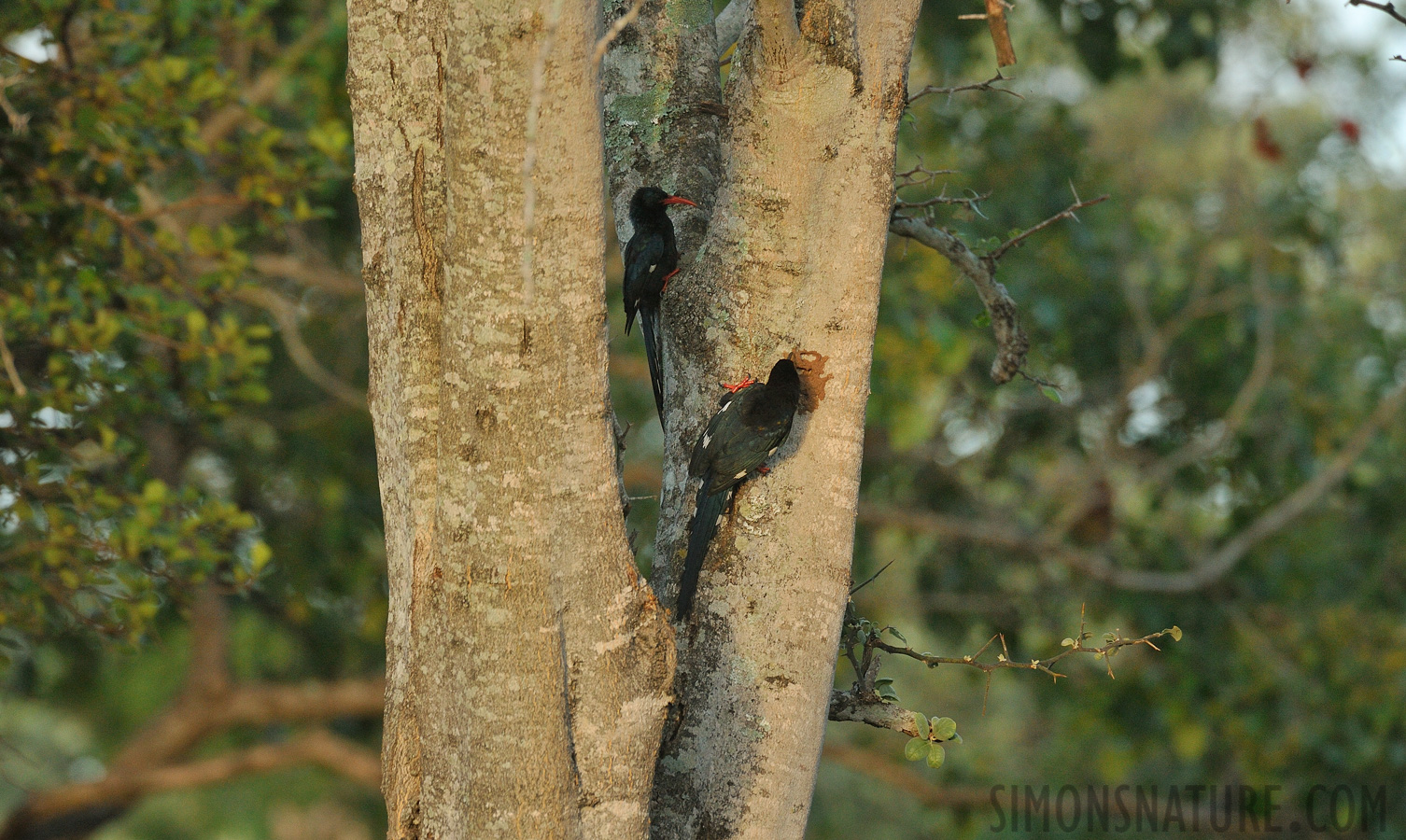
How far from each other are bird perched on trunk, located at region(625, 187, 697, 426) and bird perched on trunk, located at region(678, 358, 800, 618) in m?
0.31

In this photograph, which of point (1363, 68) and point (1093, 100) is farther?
point (1093, 100)

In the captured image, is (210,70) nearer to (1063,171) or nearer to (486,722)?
(486,722)

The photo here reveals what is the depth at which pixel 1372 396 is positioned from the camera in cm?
744

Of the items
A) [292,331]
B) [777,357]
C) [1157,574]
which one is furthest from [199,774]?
[777,357]

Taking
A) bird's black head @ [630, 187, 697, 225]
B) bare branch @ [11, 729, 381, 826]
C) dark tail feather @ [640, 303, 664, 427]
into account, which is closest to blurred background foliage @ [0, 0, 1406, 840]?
bare branch @ [11, 729, 381, 826]

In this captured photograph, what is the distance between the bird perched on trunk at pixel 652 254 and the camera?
247cm

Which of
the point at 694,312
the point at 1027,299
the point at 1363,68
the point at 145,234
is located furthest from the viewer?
the point at 1363,68

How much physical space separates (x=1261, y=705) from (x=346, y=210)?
6.43 m

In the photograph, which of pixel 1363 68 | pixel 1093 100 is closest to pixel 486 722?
pixel 1363 68

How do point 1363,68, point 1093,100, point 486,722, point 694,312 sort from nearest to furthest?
point 486,722 < point 694,312 < point 1363,68 < point 1093,100

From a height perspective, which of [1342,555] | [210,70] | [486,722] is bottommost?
[1342,555]

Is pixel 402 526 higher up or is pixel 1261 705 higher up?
pixel 402 526

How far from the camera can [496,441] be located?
5.42 feet

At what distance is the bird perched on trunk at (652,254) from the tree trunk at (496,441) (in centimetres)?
65
